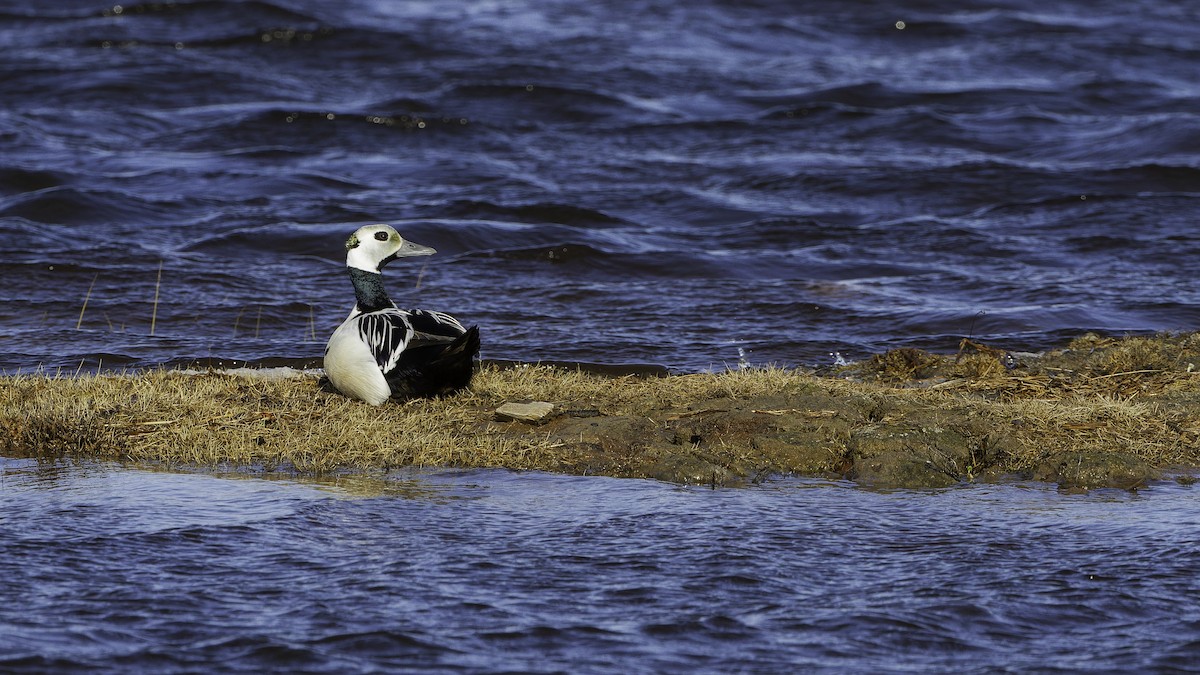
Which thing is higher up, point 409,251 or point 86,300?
point 409,251

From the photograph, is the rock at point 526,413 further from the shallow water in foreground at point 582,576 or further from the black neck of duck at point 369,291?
the black neck of duck at point 369,291

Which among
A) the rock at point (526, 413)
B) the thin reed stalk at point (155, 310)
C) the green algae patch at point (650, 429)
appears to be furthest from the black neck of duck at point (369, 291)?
the thin reed stalk at point (155, 310)

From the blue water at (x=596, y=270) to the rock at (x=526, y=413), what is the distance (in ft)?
2.02

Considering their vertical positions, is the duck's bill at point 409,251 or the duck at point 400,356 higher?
the duck's bill at point 409,251

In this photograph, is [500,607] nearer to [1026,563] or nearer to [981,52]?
[1026,563]

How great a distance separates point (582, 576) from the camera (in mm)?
5504

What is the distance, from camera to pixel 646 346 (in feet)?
36.7

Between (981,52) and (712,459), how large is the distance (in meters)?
22.0

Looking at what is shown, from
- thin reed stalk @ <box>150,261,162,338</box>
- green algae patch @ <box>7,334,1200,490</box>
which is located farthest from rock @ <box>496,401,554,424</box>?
thin reed stalk @ <box>150,261,162,338</box>

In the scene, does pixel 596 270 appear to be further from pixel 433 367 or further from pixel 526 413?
pixel 526 413

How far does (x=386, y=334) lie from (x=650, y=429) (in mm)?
1586

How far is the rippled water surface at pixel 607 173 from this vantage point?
40.6ft

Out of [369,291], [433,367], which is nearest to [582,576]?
[433,367]

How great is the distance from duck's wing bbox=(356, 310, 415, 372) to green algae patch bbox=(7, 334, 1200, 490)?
0.86 feet
